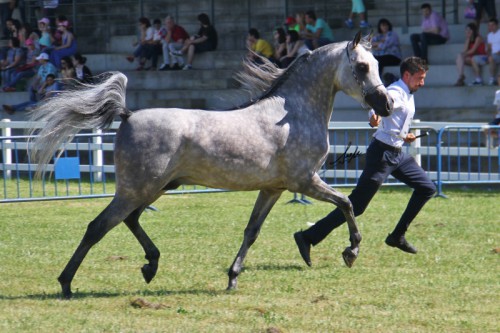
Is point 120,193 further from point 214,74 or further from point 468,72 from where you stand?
point 214,74

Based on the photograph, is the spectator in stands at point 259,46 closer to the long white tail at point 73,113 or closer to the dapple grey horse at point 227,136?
the dapple grey horse at point 227,136

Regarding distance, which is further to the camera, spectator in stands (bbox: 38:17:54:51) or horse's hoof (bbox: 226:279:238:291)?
spectator in stands (bbox: 38:17:54:51)

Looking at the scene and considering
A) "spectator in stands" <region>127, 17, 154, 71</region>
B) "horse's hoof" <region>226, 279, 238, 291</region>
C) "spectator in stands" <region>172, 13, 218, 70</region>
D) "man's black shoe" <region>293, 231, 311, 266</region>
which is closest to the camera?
"horse's hoof" <region>226, 279, 238, 291</region>

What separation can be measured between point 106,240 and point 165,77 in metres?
13.2

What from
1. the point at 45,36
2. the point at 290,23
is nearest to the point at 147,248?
the point at 290,23

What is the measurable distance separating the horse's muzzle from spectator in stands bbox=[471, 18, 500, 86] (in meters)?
11.7

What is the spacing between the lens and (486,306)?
29.4 feet

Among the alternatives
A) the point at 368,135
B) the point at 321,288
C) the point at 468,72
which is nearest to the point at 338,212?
the point at 321,288

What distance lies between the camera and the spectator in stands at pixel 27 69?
27.0 metres

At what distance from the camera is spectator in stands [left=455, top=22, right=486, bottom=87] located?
2133 cm

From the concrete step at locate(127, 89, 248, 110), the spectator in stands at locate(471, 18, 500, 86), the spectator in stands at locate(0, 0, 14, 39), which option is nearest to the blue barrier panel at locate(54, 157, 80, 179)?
the concrete step at locate(127, 89, 248, 110)

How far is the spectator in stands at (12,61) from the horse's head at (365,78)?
734 inches

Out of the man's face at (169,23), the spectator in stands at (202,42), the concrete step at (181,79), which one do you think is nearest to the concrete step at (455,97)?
the concrete step at (181,79)

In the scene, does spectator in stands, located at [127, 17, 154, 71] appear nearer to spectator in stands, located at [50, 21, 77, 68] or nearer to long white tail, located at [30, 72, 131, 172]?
spectator in stands, located at [50, 21, 77, 68]
